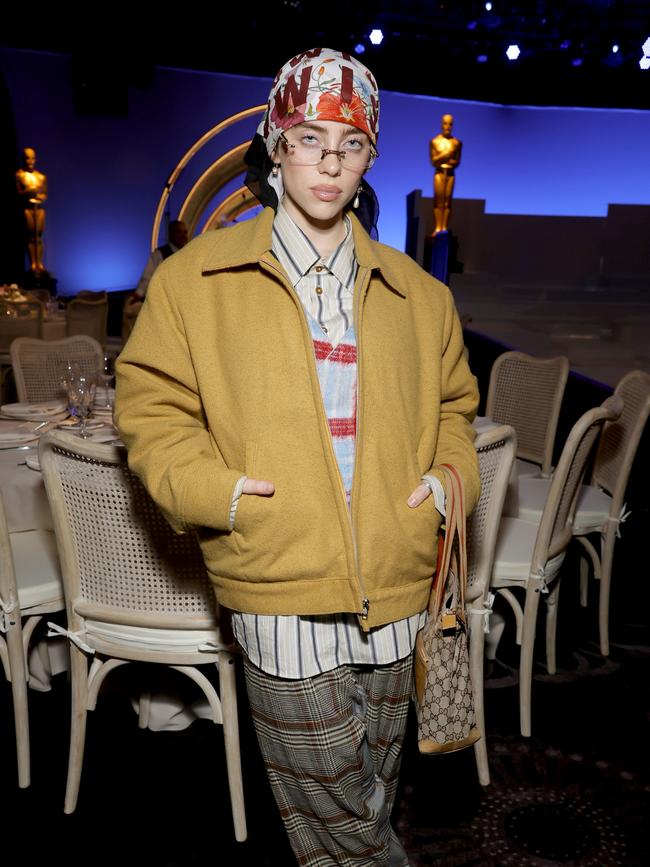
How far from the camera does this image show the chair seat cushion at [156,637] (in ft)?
5.82

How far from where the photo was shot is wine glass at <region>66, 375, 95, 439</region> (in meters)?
2.36

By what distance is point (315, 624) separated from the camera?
129 centimetres

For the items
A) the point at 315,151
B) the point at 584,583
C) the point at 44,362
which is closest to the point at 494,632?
the point at 584,583

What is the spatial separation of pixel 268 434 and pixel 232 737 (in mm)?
929

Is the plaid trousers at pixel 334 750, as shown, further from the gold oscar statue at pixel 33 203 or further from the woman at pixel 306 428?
the gold oscar statue at pixel 33 203

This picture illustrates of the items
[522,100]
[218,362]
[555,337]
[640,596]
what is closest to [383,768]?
[218,362]

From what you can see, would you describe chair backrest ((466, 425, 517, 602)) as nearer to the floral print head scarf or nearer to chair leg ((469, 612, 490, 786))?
chair leg ((469, 612, 490, 786))

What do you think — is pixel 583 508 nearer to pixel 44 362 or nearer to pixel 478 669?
pixel 478 669

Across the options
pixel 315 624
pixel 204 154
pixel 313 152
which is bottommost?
pixel 315 624

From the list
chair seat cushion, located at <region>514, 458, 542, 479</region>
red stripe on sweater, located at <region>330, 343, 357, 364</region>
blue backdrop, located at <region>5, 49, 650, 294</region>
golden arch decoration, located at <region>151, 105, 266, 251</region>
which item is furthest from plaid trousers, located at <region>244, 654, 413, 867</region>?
golden arch decoration, located at <region>151, 105, 266, 251</region>

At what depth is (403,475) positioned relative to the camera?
1.29m

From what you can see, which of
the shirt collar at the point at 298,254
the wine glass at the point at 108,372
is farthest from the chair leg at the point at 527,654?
the wine glass at the point at 108,372

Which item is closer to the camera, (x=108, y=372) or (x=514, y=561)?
(x=514, y=561)

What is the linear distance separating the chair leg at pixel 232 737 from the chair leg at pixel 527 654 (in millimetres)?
853
